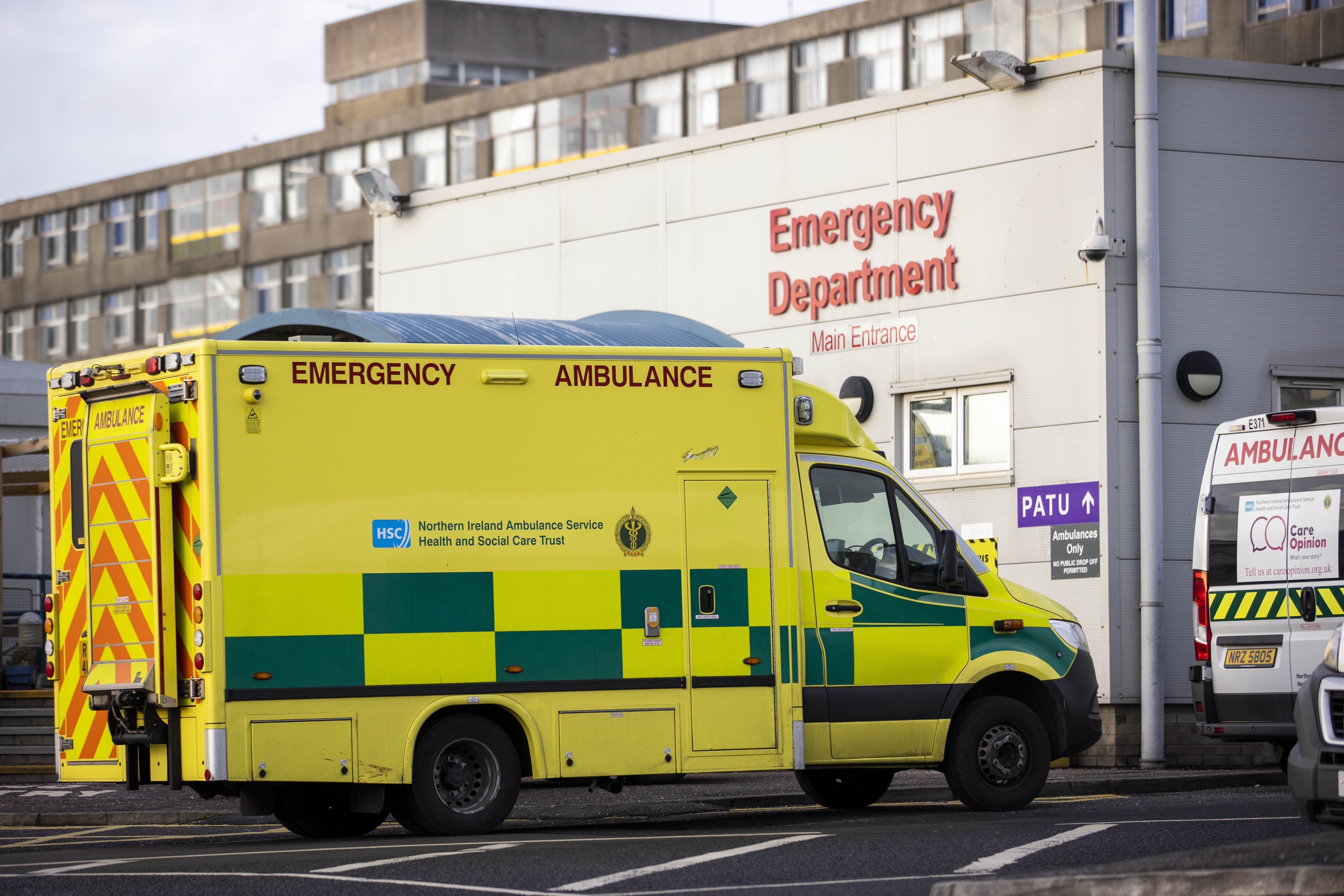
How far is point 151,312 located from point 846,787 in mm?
49633

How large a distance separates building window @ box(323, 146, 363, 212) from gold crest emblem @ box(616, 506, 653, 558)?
44.7 m

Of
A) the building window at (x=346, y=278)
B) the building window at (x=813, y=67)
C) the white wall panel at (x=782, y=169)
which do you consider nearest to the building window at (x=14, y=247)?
the building window at (x=346, y=278)

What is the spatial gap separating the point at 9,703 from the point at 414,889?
12.3 m

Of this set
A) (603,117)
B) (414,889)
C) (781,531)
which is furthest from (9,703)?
(603,117)

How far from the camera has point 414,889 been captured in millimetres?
8438

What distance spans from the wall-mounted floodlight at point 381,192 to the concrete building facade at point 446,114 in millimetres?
17688

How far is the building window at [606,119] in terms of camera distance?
168 ft

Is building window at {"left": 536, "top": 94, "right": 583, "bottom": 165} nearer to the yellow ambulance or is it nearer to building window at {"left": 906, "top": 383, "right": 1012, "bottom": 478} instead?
building window at {"left": 906, "top": 383, "right": 1012, "bottom": 478}

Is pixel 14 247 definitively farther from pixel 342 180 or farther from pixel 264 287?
pixel 342 180

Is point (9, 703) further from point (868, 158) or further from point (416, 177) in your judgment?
point (416, 177)

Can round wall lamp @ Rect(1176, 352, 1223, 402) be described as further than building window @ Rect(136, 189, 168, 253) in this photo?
No

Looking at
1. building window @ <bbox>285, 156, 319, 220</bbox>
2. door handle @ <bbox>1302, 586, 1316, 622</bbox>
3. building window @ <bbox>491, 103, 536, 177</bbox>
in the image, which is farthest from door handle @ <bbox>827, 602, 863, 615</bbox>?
building window @ <bbox>285, 156, 319, 220</bbox>

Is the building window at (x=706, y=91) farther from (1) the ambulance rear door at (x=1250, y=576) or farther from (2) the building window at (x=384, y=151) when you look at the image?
(1) the ambulance rear door at (x=1250, y=576)

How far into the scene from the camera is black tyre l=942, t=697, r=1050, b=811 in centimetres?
1200
